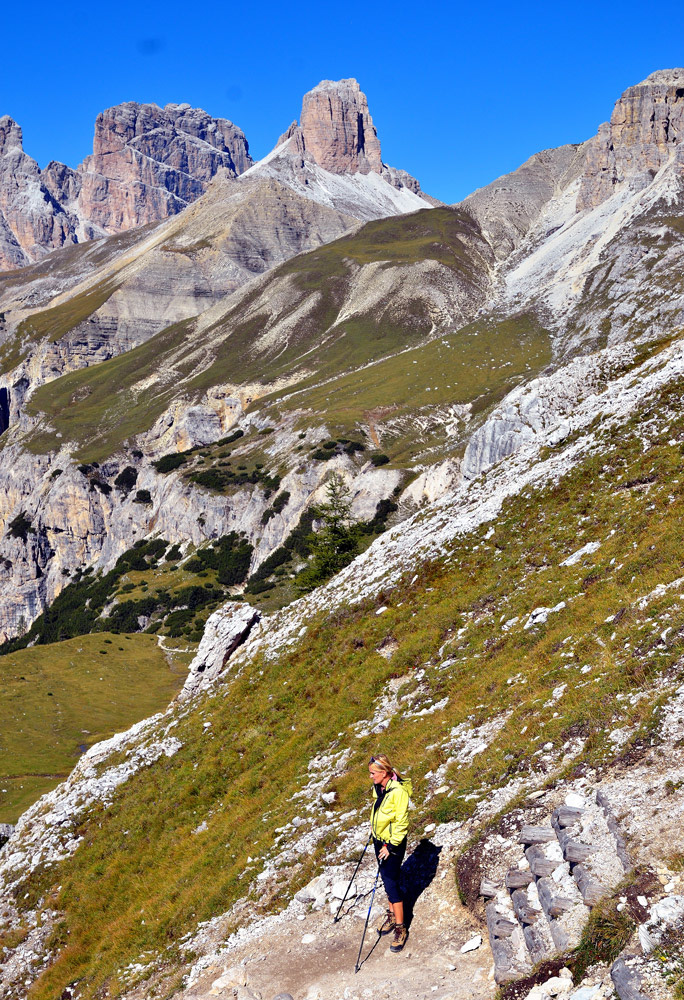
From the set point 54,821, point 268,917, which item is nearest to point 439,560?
point 268,917

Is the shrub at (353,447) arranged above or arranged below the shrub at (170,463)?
below

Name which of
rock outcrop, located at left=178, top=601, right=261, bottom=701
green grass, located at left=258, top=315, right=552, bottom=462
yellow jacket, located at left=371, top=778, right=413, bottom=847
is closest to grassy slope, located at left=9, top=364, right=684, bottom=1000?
yellow jacket, located at left=371, top=778, right=413, bottom=847

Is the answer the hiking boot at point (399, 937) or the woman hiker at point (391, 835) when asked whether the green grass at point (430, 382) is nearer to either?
the woman hiker at point (391, 835)

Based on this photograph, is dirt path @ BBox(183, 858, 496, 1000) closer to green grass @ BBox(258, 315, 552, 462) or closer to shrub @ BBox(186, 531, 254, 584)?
shrub @ BBox(186, 531, 254, 584)

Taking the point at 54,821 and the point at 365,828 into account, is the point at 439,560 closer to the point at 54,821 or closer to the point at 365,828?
the point at 365,828

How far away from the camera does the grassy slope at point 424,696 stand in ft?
48.7

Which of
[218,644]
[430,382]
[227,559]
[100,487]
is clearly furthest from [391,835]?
[100,487]

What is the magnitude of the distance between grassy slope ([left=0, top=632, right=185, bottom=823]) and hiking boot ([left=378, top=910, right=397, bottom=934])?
129ft

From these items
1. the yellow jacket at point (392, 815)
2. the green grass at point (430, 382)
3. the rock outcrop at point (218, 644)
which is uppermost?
the green grass at point (430, 382)

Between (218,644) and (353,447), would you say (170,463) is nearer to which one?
(353,447)

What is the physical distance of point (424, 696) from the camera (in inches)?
771

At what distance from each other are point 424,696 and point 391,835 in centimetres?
775

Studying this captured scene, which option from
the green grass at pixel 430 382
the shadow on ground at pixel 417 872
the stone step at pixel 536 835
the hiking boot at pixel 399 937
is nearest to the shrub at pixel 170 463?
the green grass at pixel 430 382

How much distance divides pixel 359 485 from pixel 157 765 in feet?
316
